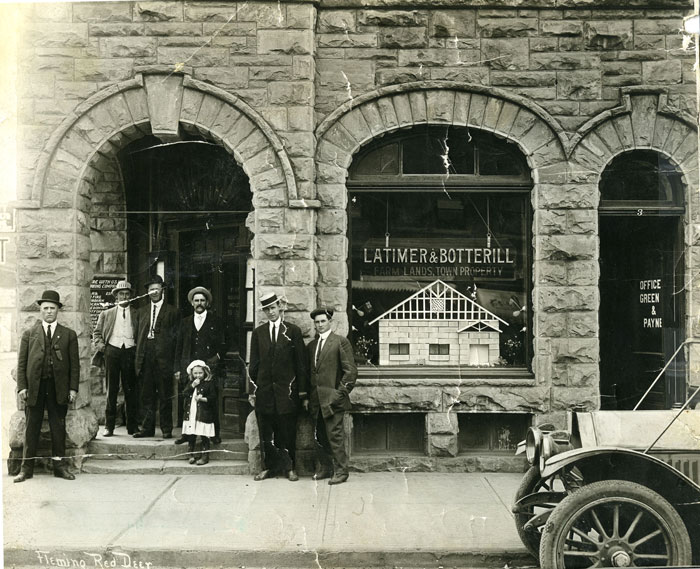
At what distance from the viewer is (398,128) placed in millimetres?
8359

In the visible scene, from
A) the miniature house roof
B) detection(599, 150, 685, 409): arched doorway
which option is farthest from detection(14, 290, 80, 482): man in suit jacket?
detection(599, 150, 685, 409): arched doorway

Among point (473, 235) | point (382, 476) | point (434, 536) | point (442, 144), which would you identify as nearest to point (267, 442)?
point (382, 476)

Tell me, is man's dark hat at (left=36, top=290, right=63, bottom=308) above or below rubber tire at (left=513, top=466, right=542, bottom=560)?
above

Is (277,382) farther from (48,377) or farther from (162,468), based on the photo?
(48,377)

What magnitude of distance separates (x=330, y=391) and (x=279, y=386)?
1.96 ft

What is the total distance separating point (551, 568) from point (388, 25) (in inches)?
247

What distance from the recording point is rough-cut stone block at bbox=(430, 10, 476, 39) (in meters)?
8.22

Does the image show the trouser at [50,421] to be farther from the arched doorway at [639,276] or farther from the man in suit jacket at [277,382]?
the arched doorway at [639,276]

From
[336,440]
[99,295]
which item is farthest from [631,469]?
[99,295]

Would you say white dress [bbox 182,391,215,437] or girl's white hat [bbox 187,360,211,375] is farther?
girl's white hat [bbox 187,360,211,375]

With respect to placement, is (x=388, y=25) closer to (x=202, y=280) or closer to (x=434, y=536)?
(x=202, y=280)

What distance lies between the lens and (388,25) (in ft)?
27.2

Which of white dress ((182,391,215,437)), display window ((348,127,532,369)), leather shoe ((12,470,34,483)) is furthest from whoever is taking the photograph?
display window ((348,127,532,369))

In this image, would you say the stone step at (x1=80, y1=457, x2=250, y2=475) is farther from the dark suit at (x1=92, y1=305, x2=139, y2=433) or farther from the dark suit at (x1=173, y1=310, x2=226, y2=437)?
the dark suit at (x1=92, y1=305, x2=139, y2=433)
